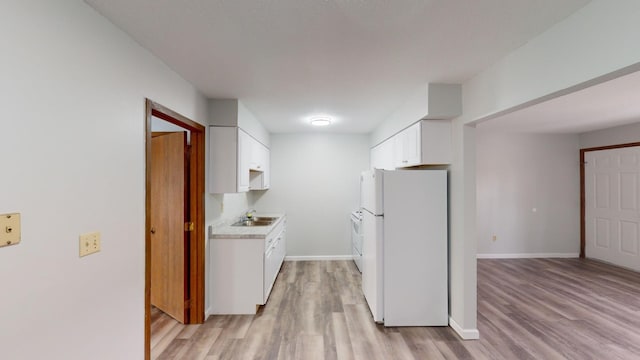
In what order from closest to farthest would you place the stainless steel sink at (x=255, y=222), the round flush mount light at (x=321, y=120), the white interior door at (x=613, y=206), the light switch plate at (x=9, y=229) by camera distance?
the light switch plate at (x=9, y=229) < the round flush mount light at (x=321, y=120) < the stainless steel sink at (x=255, y=222) < the white interior door at (x=613, y=206)

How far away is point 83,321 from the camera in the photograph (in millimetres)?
1508

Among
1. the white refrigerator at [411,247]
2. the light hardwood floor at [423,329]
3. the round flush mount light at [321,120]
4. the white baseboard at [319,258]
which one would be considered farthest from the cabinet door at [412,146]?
the white baseboard at [319,258]

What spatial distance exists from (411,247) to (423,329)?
835 mm

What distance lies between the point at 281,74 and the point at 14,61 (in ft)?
5.57

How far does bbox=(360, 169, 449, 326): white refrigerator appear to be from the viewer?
120 inches

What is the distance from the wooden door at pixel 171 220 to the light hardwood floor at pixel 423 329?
0.30m

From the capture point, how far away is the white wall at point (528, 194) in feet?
18.5

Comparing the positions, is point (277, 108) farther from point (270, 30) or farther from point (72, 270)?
point (72, 270)

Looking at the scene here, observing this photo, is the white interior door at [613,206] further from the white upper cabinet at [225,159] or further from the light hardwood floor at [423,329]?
the white upper cabinet at [225,159]

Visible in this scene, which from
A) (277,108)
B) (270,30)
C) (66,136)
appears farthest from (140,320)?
(277,108)

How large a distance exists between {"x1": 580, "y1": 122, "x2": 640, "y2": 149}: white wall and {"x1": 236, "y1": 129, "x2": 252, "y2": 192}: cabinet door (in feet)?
20.5

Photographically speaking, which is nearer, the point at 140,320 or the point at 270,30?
the point at 270,30

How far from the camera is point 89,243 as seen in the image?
155 centimetres

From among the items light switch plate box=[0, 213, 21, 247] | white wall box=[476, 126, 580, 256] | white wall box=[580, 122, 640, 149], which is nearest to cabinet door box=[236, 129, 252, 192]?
light switch plate box=[0, 213, 21, 247]
